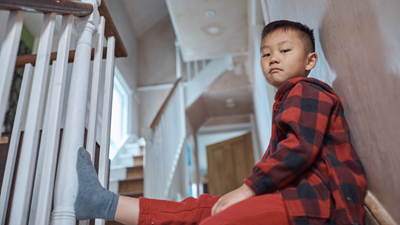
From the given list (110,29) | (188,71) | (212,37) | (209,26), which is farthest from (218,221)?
(188,71)

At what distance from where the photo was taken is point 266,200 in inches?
33.0

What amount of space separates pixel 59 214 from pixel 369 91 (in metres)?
0.91

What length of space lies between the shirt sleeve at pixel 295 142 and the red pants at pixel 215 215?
40 mm

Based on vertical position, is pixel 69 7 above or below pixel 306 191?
above

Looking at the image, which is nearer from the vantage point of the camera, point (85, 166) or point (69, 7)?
point (85, 166)

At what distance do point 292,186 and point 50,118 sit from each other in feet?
2.42

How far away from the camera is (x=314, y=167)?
0.91 meters

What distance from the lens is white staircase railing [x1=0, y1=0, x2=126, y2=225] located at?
35.5 inches

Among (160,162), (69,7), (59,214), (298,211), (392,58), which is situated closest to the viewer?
(392,58)

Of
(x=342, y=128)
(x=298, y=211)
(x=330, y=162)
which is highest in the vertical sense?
(x=342, y=128)

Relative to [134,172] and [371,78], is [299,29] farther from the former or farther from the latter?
[134,172]

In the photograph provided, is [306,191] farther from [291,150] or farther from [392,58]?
[392,58]

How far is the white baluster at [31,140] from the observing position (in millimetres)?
882

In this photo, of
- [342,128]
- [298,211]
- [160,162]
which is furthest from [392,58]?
[160,162]
